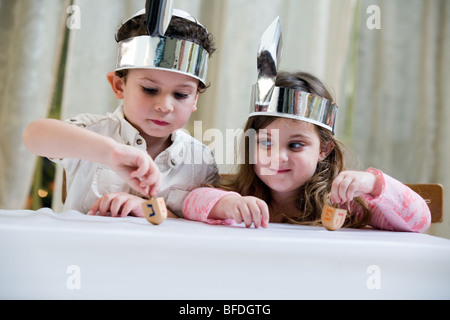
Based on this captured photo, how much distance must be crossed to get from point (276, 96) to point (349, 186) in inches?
8.9

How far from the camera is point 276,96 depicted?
0.85 metres

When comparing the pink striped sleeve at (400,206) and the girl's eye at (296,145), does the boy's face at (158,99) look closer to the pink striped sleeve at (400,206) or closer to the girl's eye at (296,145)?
the girl's eye at (296,145)

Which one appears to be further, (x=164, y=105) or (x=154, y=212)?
(x=164, y=105)

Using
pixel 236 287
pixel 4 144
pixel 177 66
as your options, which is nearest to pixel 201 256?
pixel 236 287

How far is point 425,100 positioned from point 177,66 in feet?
4.29

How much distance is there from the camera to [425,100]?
1.81m

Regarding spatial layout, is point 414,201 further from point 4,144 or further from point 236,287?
point 4,144

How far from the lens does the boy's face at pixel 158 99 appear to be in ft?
2.85

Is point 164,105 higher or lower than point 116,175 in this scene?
higher

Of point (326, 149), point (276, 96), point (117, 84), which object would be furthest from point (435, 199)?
point (117, 84)

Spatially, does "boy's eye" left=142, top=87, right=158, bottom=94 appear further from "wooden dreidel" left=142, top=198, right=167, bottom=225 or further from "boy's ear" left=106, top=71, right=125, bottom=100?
"wooden dreidel" left=142, top=198, right=167, bottom=225

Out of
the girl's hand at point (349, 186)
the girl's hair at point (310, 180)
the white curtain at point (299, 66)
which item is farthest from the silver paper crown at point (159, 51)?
the white curtain at point (299, 66)

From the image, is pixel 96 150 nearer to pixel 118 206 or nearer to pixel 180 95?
pixel 118 206
